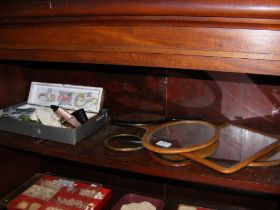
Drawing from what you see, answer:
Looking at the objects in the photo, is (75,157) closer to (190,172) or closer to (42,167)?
(190,172)

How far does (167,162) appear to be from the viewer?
597mm

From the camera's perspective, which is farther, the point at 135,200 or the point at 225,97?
the point at 135,200

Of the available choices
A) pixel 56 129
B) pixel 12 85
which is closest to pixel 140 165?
pixel 56 129

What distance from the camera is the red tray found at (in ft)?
2.65

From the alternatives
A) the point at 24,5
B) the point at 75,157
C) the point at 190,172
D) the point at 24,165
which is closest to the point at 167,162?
the point at 190,172

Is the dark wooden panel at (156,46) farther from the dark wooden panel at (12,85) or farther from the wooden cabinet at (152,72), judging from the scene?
the dark wooden panel at (12,85)

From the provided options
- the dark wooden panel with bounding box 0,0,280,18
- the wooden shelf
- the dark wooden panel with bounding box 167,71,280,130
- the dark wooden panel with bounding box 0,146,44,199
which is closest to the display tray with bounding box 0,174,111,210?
the dark wooden panel with bounding box 0,146,44,199

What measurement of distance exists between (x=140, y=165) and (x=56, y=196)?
358 mm

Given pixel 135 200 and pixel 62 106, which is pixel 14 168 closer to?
pixel 62 106

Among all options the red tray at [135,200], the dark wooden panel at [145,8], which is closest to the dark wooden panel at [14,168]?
the red tray at [135,200]

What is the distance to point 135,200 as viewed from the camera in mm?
838

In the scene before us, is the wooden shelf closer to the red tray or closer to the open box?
the open box

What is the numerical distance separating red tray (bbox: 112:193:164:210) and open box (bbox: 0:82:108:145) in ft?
0.76

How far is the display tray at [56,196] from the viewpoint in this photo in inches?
31.3
